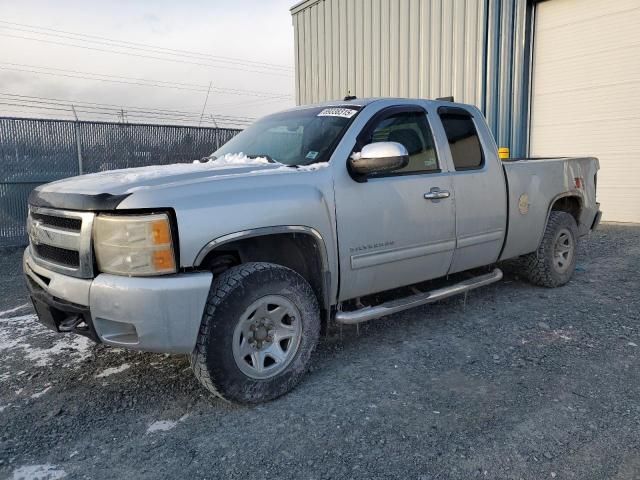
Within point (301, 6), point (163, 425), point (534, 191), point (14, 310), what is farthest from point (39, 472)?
point (301, 6)

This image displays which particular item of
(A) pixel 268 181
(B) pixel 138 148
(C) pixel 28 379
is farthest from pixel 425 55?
(C) pixel 28 379

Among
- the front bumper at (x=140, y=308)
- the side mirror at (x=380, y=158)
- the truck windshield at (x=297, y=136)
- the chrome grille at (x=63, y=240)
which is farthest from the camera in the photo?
the truck windshield at (x=297, y=136)

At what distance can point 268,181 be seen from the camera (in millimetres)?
2959

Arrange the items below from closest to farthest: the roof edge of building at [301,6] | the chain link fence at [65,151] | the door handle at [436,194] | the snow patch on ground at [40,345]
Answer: the snow patch on ground at [40,345] < the door handle at [436,194] < the chain link fence at [65,151] < the roof edge of building at [301,6]

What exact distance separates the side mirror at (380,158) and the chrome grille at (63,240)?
1634mm

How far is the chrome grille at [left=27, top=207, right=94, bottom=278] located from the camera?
104 inches

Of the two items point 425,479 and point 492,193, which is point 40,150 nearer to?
point 492,193

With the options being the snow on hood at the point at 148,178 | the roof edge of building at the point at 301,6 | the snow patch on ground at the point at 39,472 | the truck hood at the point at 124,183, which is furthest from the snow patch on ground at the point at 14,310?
the roof edge of building at the point at 301,6

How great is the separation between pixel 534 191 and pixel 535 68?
6.63m

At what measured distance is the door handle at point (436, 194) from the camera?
374 centimetres

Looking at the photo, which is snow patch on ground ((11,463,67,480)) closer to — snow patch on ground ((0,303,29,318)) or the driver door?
the driver door

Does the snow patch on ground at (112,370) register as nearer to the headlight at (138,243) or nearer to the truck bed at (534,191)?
the headlight at (138,243)

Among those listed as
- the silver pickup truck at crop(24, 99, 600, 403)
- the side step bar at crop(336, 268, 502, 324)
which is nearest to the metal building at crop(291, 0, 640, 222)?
the silver pickup truck at crop(24, 99, 600, 403)

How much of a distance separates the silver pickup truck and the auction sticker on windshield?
14 mm
